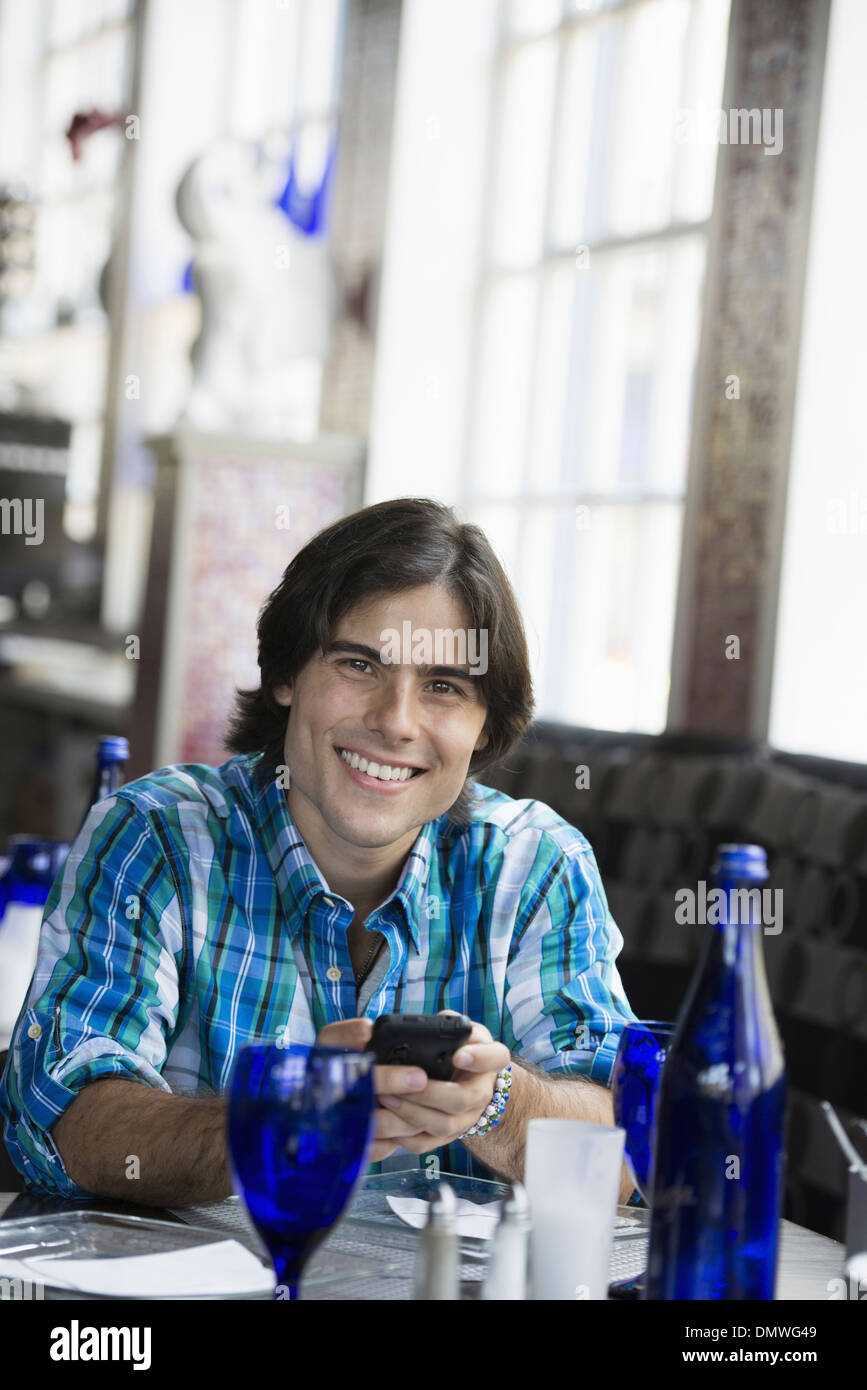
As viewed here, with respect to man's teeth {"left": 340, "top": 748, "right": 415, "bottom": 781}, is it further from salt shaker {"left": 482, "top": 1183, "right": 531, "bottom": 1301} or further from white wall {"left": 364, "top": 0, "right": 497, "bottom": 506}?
white wall {"left": 364, "top": 0, "right": 497, "bottom": 506}

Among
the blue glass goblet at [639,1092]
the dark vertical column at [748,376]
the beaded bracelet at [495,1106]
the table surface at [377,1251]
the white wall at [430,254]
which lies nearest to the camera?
the table surface at [377,1251]

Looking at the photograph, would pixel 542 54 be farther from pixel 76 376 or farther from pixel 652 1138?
pixel 652 1138

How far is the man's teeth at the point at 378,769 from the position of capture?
5.01 feet

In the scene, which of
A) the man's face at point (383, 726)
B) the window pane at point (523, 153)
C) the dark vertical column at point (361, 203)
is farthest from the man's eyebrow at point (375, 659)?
the dark vertical column at point (361, 203)

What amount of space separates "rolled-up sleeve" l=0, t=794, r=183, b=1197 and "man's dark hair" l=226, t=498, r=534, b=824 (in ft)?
0.75

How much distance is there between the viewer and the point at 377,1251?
1.05m

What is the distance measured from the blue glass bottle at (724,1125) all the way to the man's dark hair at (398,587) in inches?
25.8

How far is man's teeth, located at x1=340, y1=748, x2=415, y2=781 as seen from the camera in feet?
5.01

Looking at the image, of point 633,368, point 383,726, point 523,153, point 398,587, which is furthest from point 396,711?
point 523,153

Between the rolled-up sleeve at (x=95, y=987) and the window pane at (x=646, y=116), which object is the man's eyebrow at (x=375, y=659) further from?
the window pane at (x=646, y=116)

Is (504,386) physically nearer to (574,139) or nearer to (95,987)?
(574,139)

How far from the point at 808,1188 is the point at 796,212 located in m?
2.11

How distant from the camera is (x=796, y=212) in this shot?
3557 mm

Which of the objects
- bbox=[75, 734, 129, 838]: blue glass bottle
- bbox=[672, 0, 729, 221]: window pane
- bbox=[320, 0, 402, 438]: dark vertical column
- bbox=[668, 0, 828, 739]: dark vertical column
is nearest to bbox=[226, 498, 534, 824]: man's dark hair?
bbox=[75, 734, 129, 838]: blue glass bottle
